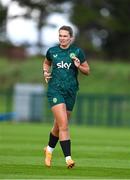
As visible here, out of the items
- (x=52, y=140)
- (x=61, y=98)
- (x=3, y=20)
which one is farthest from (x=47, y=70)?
(x=3, y=20)

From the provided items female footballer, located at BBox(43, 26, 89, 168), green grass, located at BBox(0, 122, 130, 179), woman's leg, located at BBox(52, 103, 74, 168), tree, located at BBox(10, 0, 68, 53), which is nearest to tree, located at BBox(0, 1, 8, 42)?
tree, located at BBox(10, 0, 68, 53)

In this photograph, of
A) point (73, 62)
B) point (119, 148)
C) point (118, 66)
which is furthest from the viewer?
point (118, 66)

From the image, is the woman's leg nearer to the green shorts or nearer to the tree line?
the green shorts

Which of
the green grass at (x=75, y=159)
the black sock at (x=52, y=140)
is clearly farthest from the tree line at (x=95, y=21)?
the black sock at (x=52, y=140)

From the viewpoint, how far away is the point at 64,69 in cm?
1398

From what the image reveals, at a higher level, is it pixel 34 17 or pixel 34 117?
pixel 34 17

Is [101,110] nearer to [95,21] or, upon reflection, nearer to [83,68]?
[95,21]

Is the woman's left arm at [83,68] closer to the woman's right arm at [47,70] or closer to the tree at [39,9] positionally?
the woman's right arm at [47,70]

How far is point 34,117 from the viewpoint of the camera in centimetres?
4172

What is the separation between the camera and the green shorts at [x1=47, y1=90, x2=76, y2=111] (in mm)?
13945

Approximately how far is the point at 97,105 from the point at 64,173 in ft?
90.7

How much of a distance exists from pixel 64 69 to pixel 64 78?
0.47 feet

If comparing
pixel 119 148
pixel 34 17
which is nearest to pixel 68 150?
pixel 119 148

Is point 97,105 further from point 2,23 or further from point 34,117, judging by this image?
point 2,23
